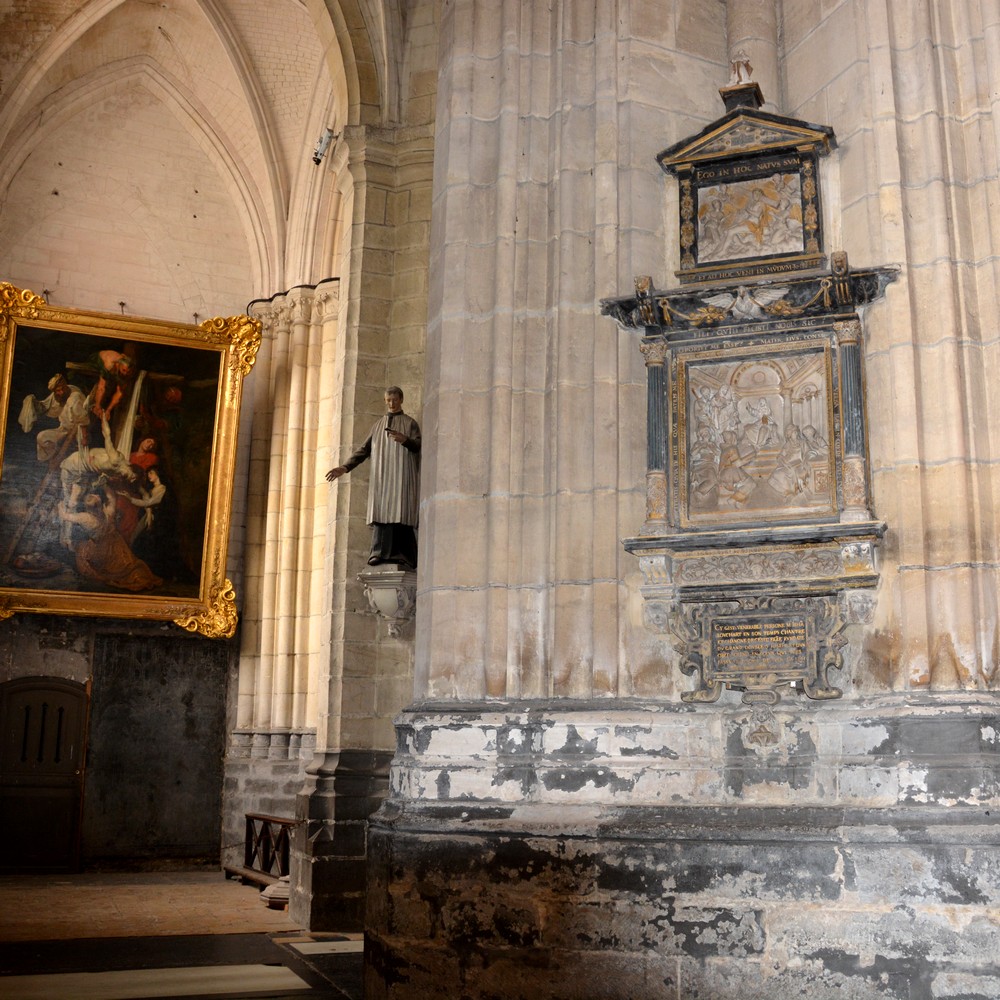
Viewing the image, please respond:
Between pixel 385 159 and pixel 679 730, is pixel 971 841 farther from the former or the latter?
pixel 385 159

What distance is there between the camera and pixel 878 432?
16.5ft

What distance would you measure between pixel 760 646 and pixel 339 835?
449 cm

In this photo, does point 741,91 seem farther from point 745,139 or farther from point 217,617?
point 217,617

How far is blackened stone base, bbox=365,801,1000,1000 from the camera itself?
171 inches

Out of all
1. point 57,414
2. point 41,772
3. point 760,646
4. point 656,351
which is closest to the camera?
point 760,646

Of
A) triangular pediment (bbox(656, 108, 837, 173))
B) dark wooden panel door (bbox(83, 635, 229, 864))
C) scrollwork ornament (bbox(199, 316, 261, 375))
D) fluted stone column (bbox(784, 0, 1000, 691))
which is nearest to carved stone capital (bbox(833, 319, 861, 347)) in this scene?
fluted stone column (bbox(784, 0, 1000, 691))

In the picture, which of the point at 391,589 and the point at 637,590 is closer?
Result: the point at 637,590

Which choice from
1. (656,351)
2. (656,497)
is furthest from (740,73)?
(656,497)

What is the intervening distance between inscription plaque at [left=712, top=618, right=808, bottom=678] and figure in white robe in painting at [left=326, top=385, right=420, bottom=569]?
11.3ft

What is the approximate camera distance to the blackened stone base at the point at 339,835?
27.9ft

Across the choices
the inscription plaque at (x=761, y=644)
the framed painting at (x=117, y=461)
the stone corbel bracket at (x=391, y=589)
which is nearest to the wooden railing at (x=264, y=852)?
the framed painting at (x=117, y=461)

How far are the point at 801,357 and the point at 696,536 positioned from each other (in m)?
0.89

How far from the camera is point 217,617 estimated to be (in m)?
13.1

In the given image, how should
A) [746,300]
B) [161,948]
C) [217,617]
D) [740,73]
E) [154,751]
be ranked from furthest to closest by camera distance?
[154,751] < [217,617] < [161,948] < [740,73] < [746,300]
